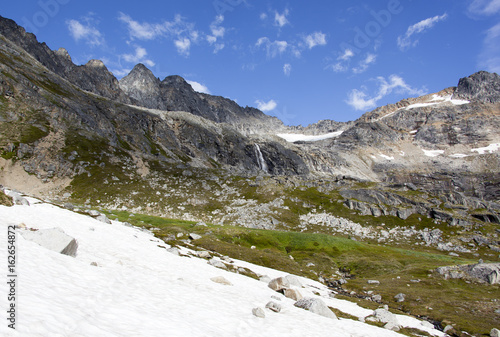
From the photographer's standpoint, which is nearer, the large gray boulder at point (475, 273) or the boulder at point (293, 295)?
the boulder at point (293, 295)

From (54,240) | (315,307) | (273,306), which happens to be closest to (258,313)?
(273,306)

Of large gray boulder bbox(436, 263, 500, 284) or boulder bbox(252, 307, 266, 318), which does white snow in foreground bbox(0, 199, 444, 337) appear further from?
large gray boulder bbox(436, 263, 500, 284)

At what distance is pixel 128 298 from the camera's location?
1339 centimetres

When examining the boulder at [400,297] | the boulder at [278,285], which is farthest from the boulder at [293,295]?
the boulder at [400,297]

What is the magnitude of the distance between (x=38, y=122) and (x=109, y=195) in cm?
5980

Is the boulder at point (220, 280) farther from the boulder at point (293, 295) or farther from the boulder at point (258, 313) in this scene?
the boulder at point (258, 313)

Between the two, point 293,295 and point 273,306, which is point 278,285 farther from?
point 273,306

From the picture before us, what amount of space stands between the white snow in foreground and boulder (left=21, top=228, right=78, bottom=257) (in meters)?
0.65

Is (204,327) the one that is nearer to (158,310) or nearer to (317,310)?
(158,310)

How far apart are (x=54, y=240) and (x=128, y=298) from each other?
322 inches

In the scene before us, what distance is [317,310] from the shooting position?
69.9 feet

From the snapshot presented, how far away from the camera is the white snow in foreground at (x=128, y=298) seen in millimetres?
9094

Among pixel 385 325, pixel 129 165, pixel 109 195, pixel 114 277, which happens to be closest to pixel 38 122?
pixel 129 165

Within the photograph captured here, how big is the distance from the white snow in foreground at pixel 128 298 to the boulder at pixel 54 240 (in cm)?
65
